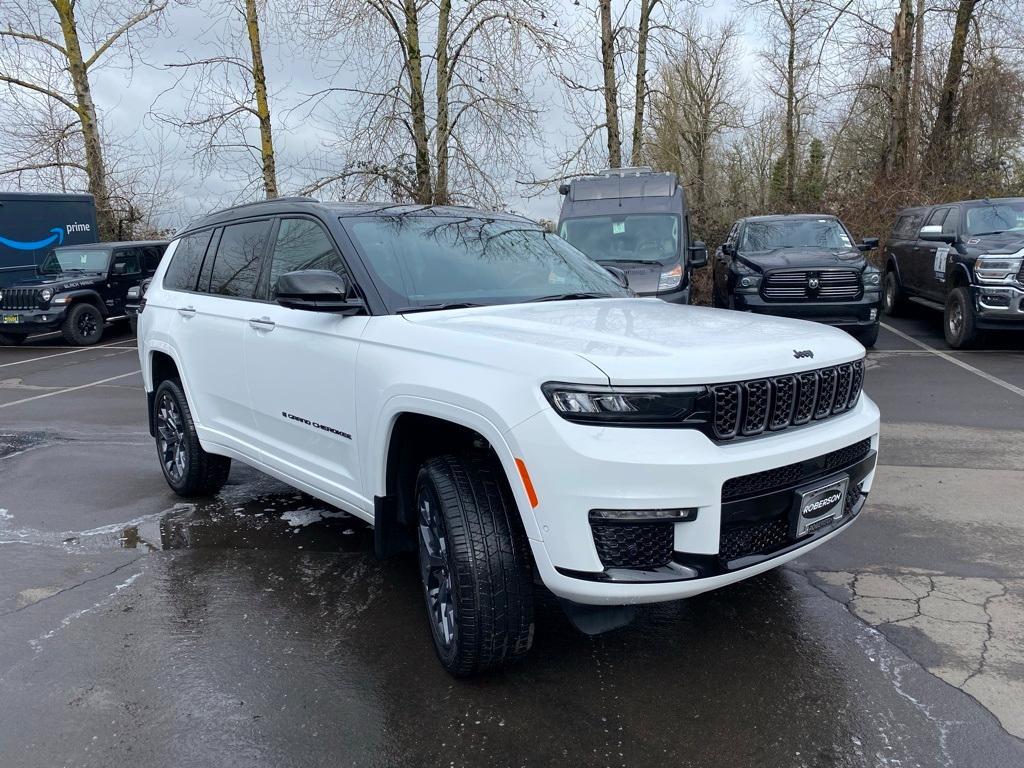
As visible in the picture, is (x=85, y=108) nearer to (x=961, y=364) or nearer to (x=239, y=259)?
(x=239, y=259)

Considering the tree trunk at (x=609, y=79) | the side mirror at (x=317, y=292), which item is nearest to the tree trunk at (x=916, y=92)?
the tree trunk at (x=609, y=79)

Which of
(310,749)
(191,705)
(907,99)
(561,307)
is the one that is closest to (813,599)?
(561,307)

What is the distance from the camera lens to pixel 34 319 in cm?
1423

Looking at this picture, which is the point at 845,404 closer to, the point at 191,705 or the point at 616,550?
the point at 616,550

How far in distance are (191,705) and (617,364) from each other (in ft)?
6.62

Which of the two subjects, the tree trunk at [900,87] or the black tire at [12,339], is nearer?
the black tire at [12,339]

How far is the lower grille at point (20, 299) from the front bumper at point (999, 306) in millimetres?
15239

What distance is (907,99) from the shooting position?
2089cm

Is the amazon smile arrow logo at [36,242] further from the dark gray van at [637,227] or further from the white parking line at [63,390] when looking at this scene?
the dark gray van at [637,227]

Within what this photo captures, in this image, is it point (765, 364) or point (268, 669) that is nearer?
point (765, 364)

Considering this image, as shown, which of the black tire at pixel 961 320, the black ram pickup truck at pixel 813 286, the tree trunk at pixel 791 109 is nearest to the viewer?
the black tire at pixel 961 320

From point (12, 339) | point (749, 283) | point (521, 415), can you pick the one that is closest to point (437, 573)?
point (521, 415)

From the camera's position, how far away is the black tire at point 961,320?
396 inches

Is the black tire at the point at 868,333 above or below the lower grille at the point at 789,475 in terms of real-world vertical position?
below
